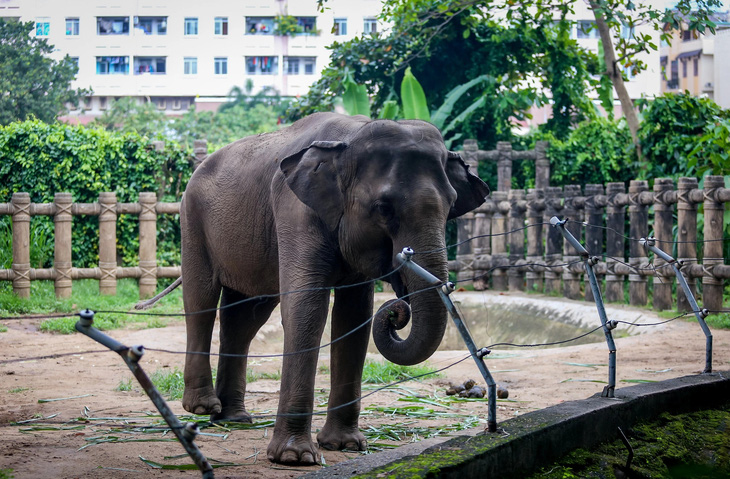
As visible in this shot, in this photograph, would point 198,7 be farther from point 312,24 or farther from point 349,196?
point 349,196

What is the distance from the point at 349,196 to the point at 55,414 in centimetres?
271

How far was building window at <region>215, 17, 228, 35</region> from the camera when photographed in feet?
124

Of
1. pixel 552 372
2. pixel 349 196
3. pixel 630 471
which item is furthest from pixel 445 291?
pixel 552 372

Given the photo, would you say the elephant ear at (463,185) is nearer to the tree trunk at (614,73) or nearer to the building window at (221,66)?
the tree trunk at (614,73)

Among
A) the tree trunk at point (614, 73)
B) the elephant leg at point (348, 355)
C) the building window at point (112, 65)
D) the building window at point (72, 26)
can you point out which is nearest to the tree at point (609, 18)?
the tree trunk at point (614, 73)

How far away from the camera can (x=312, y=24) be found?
4059cm

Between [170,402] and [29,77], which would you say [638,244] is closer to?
[170,402]

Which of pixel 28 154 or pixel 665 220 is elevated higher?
pixel 28 154

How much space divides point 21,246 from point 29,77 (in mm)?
11297

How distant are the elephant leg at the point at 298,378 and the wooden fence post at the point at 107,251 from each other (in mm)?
8742

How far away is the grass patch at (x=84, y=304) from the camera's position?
10344 millimetres

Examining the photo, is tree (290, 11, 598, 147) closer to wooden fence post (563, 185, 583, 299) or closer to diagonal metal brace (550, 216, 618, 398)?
wooden fence post (563, 185, 583, 299)

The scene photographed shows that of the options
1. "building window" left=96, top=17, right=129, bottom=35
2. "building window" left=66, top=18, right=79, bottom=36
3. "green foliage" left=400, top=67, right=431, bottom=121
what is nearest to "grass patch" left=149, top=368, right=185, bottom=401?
"green foliage" left=400, top=67, right=431, bottom=121

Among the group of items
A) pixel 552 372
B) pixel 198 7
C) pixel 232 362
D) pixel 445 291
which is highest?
pixel 198 7
